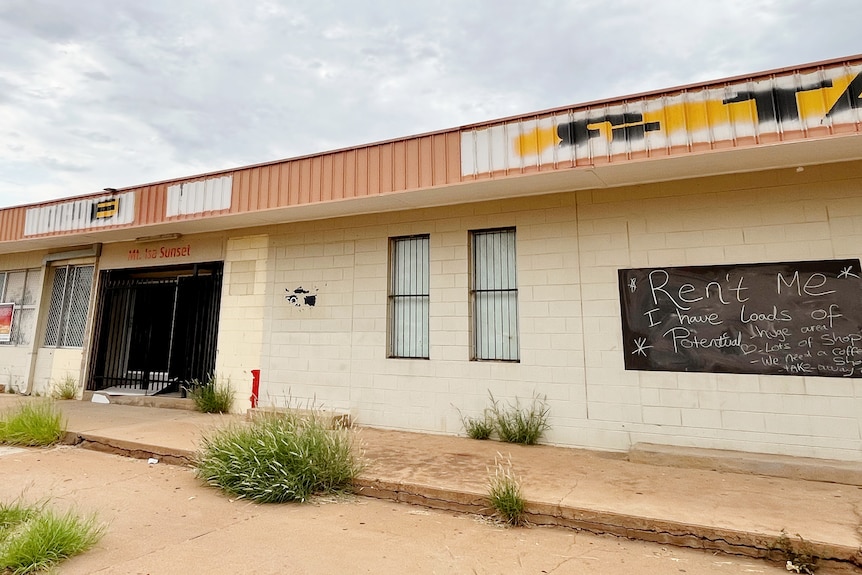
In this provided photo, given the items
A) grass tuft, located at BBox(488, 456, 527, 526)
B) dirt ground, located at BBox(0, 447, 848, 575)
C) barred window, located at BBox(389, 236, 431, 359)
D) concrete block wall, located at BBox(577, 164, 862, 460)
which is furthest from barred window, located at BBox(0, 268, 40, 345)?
concrete block wall, located at BBox(577, 164, 862, 460)

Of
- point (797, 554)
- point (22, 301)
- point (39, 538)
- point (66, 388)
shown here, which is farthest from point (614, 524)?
point (22, 301)

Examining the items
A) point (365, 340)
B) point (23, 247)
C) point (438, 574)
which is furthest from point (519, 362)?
point (23, 247)

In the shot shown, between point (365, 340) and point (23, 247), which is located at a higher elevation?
point (23, 247)

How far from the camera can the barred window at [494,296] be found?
6832mm

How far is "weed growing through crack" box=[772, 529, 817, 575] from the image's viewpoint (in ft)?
10.5

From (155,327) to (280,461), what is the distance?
27.7 feet

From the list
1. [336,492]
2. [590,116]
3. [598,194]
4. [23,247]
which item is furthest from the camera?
[23,247]

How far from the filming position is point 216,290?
927cm

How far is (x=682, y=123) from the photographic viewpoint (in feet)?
16.9

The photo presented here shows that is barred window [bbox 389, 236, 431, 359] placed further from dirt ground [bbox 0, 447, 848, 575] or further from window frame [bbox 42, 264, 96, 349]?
window frame [bbox 42, 264, 96, 349]

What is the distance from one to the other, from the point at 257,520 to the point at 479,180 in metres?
4.39

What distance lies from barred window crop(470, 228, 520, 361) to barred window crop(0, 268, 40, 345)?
1091 cm

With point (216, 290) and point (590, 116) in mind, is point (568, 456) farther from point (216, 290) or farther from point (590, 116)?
point (216, 290)

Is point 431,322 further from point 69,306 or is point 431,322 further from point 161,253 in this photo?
point 69,306
